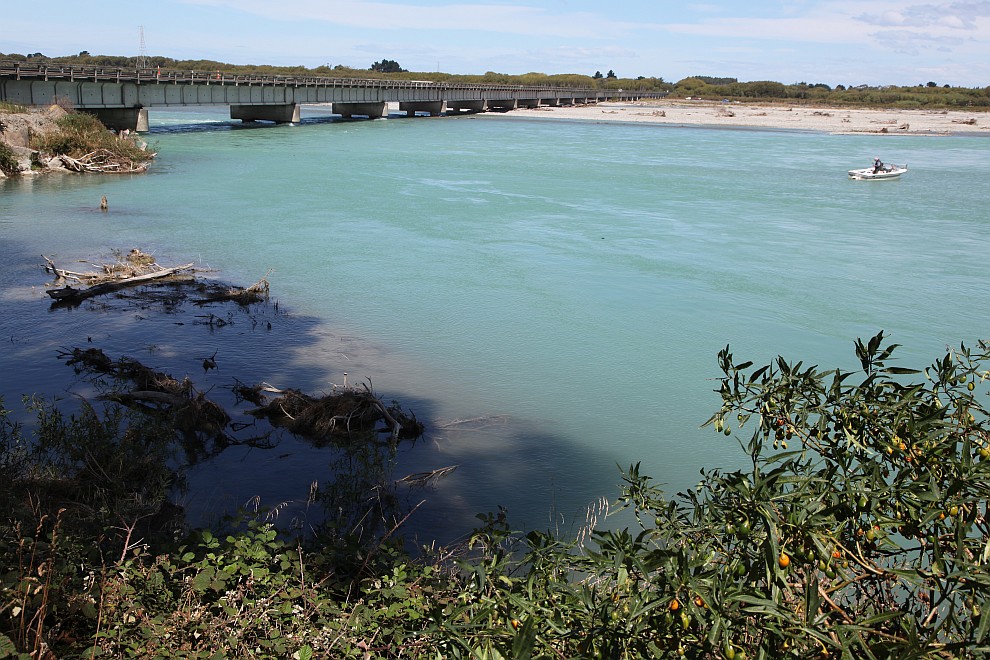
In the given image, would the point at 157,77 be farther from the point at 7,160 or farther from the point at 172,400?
the point at 172,400

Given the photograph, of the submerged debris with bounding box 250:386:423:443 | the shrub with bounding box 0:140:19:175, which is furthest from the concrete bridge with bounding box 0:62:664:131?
the submerged debris with bounding box 250:386:423:443

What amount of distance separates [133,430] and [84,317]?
561 cm

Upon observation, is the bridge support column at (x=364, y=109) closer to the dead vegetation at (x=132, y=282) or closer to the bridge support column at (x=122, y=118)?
the bridge support column at (x=122, y=118)

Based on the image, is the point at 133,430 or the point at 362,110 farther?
the point at 362,110

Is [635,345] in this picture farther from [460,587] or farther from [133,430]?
[460,587]

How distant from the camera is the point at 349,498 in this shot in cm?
785

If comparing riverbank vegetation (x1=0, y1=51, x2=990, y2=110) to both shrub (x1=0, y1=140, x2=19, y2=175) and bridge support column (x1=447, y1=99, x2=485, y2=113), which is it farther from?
shrub (x1=0, y1=140, x2=19, y2=175)

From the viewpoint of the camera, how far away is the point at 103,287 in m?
14.7

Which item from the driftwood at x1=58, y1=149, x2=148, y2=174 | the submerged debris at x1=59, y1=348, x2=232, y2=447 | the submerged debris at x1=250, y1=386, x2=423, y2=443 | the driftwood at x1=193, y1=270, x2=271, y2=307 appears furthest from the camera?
the driftwood at x1=58, y1=149, x2=148, y2=174

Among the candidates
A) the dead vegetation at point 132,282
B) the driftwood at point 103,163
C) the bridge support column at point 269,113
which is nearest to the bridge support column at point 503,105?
the bridge support column at point 269,113

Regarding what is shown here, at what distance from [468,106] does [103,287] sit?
280ft

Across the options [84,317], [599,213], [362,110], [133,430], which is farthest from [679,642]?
[362,110]

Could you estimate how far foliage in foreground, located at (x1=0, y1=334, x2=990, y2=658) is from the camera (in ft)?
10.0

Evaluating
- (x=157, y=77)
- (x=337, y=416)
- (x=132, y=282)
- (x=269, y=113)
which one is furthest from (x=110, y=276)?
(x=269, y=113)
